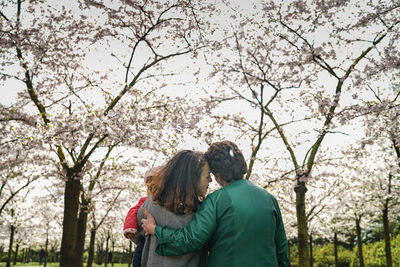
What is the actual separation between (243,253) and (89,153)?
7803 mm

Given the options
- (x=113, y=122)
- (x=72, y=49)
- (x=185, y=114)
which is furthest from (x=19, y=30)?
(x=185, y=114)

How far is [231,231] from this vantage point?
7.54ft

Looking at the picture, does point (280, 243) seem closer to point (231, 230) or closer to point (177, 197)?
point (231, 230)

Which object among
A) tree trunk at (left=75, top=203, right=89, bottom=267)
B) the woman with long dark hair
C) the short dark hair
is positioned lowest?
tree trunk at (left=75, top=203, right=89, bottom=267)

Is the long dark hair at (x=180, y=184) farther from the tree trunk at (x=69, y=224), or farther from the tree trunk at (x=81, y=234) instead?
the tree trunk at (x=81, y=234)

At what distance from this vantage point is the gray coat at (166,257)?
239cm

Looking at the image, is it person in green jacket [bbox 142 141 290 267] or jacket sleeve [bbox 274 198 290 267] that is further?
jacket sleeve [bbox 274 198 290 267]

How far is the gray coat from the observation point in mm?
2395

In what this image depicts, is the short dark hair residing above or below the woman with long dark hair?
above

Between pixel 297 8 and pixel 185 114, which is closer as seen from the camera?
pixel 297 8

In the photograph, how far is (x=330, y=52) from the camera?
862 cm

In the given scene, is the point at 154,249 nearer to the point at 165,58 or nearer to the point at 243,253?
the point at 243,253

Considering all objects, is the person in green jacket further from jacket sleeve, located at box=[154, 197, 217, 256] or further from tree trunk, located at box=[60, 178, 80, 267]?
tree trunk, located at box=[60, 178, 80, 267]

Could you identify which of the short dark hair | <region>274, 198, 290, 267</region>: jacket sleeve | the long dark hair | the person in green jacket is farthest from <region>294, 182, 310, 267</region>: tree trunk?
the long dark hair
